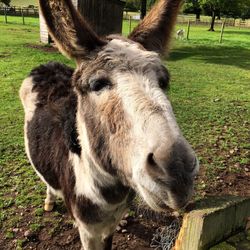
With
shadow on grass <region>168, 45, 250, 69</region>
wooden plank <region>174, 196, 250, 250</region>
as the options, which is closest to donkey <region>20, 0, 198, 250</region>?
wooden plank <region>174, 196, 250, 250</region>

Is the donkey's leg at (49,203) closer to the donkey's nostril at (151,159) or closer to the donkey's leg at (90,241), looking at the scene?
the donkey's leg at (90,241)

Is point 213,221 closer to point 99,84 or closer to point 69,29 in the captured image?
point 99,84

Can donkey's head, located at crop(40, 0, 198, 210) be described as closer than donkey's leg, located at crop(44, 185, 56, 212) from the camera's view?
Yes

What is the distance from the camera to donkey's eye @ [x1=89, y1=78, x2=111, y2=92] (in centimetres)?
188

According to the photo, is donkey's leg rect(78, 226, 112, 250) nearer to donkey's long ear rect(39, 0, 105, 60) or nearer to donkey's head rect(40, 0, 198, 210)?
donkey's head rect(40, 0, 198, 210)

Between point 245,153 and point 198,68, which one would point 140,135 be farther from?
point 198,68

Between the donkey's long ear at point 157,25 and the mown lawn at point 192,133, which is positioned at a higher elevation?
the donkey's long ear at point 157,25

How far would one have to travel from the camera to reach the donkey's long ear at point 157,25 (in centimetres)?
233

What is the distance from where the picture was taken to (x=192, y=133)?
577 centimetres

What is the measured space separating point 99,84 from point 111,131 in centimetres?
28

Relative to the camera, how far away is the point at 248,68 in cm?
1280

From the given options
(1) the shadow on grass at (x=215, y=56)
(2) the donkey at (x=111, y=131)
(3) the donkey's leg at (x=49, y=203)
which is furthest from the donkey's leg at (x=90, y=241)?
(1) the shadow on grass at (x=215, y=56)

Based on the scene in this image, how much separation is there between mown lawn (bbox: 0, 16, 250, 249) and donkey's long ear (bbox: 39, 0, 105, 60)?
886 mm

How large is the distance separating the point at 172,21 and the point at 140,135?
115cm
